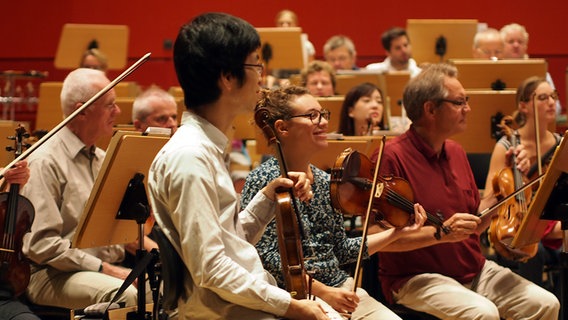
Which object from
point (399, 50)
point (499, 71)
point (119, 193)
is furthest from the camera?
point (399, 50)

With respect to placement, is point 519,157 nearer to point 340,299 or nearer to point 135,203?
point 340,299

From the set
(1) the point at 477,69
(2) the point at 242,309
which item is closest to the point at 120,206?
(2) the point at 242,309

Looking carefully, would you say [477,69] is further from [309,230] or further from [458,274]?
[309,230]

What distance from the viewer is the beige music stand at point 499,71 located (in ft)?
19.4

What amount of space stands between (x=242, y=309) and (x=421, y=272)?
1561 millimetres

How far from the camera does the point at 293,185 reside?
2.43 metres

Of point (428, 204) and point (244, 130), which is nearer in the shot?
point (428, 204)

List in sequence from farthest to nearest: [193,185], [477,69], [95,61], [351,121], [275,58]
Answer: [275,58]
[95,61]
[477,69]
[351,121]
[193,185]

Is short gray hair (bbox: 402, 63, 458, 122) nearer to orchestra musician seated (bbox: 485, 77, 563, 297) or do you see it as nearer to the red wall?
orchestra musician seated (bbox: 485, 77, 563, 297)

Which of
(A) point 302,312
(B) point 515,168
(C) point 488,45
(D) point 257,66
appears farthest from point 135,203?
(C) point 488,45

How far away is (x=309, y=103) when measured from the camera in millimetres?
3223

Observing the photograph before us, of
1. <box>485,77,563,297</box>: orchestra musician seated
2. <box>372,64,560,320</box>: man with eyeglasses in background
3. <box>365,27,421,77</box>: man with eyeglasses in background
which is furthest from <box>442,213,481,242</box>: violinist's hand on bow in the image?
<box>365,27,421,77</box>: man with eyeglasses in background

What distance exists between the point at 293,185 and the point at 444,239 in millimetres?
1147

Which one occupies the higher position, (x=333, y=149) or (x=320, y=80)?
(x=320, y=80)
